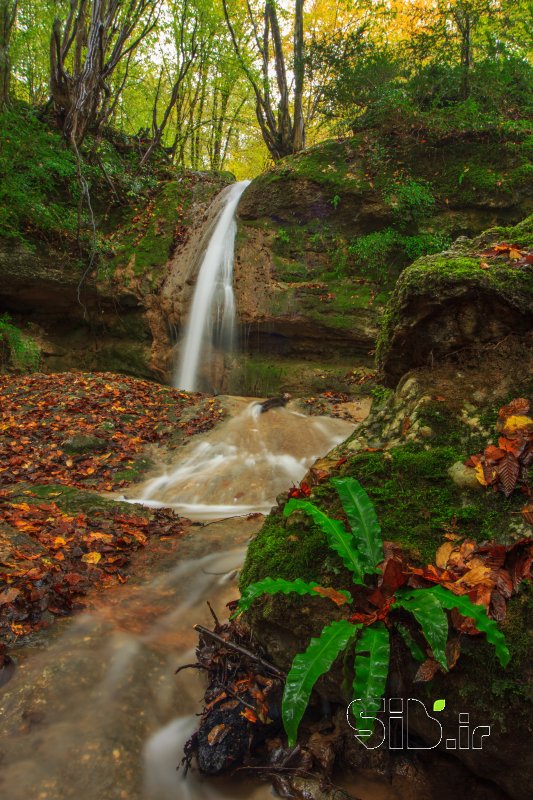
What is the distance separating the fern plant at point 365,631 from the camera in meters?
1.57

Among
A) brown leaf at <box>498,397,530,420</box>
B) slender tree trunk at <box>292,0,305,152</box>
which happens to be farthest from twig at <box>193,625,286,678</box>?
slender tree trunk at <box>292,0,305,152</box>

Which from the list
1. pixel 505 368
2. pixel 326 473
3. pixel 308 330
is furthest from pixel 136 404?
pixel 505 368

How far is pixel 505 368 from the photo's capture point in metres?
2.72

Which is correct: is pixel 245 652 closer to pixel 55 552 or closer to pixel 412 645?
pixel 412 645

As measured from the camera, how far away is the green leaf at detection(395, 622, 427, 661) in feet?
5.50

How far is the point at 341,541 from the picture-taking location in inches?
78.9

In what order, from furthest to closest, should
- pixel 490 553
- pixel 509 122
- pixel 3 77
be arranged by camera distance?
pixel 3 77, pixel 509 122, pixel 490 553

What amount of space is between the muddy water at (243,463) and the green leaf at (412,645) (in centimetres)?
357

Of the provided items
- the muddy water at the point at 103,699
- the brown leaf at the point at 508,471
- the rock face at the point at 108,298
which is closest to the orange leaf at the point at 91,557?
the muddy water at the point at 103,699

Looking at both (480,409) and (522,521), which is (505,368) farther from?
(522,521)

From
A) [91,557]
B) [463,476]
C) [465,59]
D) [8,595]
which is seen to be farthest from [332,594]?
[465,59]

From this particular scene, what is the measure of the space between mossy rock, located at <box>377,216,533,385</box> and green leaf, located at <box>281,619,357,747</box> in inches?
80.6

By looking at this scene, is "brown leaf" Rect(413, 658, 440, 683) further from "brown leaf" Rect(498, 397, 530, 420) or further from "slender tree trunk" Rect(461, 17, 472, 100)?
"slender tree trunk" Rect(461, 17, 472, 100)

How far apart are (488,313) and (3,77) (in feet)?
42.4
